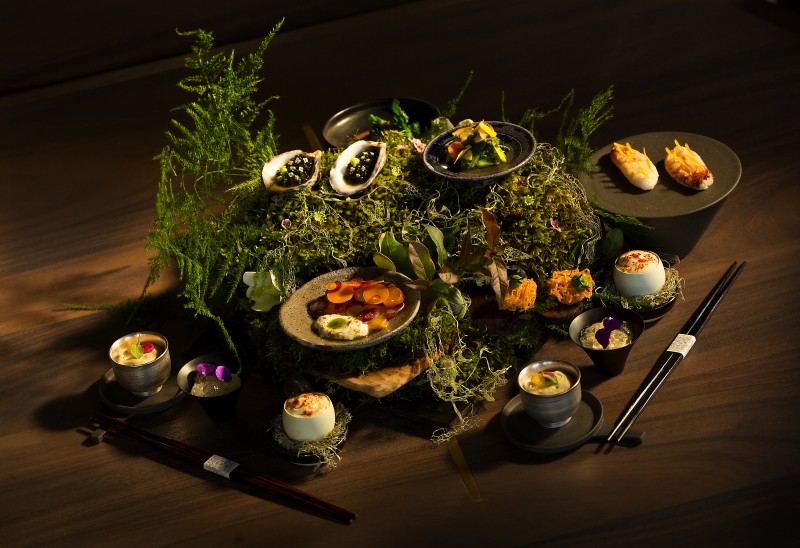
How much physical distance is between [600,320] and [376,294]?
63cm

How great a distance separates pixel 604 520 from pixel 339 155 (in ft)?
4.44

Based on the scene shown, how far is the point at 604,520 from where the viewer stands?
261 centimetres

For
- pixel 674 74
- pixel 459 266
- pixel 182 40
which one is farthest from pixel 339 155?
pixel 182 40

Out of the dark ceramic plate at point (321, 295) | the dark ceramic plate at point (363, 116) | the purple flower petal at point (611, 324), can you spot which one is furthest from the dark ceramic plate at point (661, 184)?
the dark ceramic plate at point (321, 295)

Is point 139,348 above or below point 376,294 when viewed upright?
below

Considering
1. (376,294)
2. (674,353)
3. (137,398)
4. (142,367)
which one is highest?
(376,294)

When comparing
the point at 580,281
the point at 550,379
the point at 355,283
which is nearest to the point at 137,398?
the point at 355,283

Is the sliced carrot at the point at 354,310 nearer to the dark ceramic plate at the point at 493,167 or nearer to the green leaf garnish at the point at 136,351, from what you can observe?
the dark ceramic plate at the point at 493,167

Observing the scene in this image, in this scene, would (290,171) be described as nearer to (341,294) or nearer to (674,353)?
(341,294)

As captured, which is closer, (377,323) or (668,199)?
(377,323)

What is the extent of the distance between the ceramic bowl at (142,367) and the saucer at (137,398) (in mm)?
18

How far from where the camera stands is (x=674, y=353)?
3018mm

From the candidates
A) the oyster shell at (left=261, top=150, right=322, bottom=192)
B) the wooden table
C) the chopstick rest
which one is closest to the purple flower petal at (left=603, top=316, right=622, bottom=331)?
the wooden table

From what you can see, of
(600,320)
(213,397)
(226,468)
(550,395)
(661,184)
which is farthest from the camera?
(661,184)
